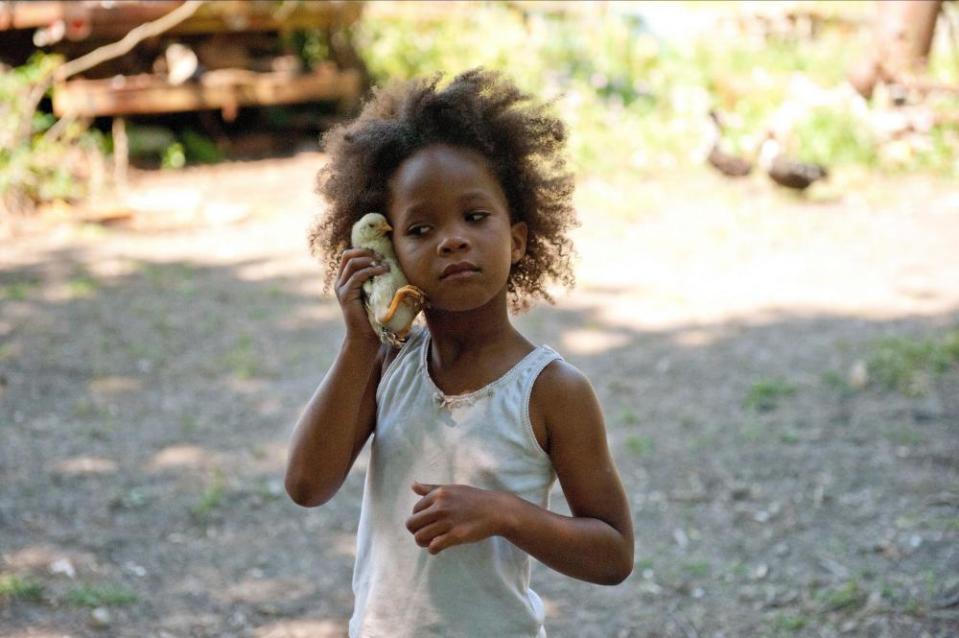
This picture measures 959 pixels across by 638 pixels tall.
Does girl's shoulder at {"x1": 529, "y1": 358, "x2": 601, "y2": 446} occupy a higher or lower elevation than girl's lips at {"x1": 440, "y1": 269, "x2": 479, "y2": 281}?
lower

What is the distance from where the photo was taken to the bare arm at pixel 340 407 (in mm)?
1754

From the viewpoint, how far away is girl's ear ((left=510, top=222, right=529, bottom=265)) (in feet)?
6.40

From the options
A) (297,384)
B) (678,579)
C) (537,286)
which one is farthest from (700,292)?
(537,286)

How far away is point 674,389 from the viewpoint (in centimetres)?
503

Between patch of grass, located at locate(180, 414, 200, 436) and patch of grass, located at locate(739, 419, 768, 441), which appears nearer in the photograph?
patch of grass, located at locate(739, 419, 768, 441)

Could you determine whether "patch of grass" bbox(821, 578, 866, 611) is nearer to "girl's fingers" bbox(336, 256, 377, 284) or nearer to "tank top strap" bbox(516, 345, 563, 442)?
"tank top strap" bbox(516, 345, 563, 442)

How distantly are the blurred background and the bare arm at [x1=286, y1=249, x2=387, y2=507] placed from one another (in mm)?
1501

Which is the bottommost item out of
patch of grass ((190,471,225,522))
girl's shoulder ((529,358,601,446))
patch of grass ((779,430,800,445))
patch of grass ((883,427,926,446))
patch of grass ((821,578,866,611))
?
patch of grass ((190,471,225,522))

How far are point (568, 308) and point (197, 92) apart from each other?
188 inches

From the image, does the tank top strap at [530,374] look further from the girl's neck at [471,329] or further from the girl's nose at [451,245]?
the girl's nose at [451,245]

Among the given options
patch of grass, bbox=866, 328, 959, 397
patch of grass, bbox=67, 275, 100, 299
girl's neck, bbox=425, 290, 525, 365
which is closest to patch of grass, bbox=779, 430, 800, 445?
patch of grass, bbox=866, 328, 959, 397

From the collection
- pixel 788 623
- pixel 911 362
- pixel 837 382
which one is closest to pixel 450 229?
pixel 788 623

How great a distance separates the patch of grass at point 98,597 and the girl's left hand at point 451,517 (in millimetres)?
1934

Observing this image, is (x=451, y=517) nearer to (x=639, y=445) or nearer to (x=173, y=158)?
(x=639, y=445)
